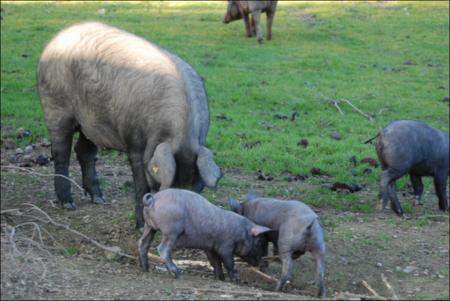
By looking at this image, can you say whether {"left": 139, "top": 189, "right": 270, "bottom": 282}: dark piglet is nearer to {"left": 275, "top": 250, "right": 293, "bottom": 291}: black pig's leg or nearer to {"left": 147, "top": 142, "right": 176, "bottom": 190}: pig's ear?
{"left": 275, "top": 250, "right": 293, "bottom": 291}: black pig's leg

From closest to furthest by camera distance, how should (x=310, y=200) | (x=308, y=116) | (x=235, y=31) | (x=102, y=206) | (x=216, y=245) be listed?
1. (x=216, y=245)
2. (x=102, y=206)
3. (x=310, y=200)
4. (x=308, y=116)
5. (x=235, y=31)

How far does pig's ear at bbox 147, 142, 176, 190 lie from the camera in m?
7.24

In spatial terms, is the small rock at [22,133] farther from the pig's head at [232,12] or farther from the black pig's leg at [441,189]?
the pig's head at [232,12]

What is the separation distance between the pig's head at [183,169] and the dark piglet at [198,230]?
333 millimetres

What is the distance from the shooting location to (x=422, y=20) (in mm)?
24719

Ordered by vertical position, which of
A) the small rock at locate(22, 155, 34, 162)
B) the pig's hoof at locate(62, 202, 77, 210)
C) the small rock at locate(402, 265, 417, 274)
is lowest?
the small rock at locate(22, 155, 34, 162)

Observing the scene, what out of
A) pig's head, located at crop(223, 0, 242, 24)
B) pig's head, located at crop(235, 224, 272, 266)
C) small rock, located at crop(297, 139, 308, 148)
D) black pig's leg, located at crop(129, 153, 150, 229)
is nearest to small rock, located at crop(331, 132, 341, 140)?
small rock, located at crop(297, 139, 308, 148)

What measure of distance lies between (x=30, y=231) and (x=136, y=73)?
1727 millimetres

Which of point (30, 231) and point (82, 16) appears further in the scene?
point (82, 16)

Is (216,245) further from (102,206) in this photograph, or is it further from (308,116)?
(308,116)

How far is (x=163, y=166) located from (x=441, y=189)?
3990mm

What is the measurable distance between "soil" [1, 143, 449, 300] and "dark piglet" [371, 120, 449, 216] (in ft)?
0.84

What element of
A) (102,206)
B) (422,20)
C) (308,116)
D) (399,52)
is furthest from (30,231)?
(422,20)

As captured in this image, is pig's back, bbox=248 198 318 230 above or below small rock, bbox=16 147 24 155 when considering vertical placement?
above
